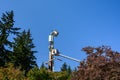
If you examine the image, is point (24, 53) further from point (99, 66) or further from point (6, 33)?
point (99, 66)

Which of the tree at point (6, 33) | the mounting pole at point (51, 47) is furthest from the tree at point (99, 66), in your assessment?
the tree at point (6, 33)

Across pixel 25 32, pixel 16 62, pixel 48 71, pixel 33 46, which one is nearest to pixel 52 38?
pixel 48 71

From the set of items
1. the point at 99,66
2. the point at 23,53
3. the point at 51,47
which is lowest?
the point at 99,66

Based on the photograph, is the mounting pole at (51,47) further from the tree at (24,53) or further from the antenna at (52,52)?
the tree at (24,53)

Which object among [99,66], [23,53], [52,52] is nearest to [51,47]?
[52,52]

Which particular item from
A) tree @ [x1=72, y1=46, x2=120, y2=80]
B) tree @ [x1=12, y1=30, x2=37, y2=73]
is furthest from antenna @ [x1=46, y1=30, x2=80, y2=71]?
tree @ [x1=12, y1=30, x2=37, y2=73]

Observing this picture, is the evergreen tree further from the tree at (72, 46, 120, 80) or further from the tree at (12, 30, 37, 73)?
the tree at (72, 46, 120, 80)

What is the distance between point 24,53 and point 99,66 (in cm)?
3240

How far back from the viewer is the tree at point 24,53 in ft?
170

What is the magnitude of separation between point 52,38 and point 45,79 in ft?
14.0

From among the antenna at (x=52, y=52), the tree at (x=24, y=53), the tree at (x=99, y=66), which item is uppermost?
the tree at (x=24, y=53)

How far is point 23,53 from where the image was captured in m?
53.2

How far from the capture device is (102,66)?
21.8 m

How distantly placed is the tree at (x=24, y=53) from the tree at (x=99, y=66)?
1105 inches
